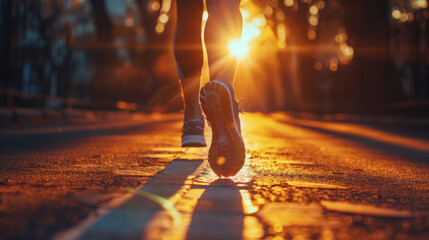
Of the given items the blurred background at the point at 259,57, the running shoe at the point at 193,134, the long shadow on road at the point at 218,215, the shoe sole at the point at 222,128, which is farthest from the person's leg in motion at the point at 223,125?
the blurred background at the point at 259,57

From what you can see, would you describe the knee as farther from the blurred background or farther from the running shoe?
the running shoe

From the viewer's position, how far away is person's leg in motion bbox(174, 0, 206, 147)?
405 centimetres

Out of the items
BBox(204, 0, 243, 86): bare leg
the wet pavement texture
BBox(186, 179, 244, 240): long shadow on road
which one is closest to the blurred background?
BBox(204, 0, 243, 86): bare leg

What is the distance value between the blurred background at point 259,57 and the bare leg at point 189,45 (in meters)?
0.26

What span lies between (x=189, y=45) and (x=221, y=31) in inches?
18.3

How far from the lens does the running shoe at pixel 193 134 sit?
3.90 metres

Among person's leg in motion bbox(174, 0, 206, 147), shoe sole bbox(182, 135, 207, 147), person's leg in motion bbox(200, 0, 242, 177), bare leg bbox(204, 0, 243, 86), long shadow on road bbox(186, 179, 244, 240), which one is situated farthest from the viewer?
person's leg in motion bbox(174, 0, 206, 147)

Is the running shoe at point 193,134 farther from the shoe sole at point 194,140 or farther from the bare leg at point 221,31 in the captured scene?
the bare leg at point 221,31

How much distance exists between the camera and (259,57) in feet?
157

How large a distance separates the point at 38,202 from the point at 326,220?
3.24 ft

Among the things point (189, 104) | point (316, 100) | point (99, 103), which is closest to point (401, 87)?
point (99, 103)

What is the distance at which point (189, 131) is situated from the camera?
155 inches

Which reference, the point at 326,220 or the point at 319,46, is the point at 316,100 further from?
the point at 326,220

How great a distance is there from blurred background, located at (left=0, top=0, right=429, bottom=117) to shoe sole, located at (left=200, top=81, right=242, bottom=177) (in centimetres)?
68
